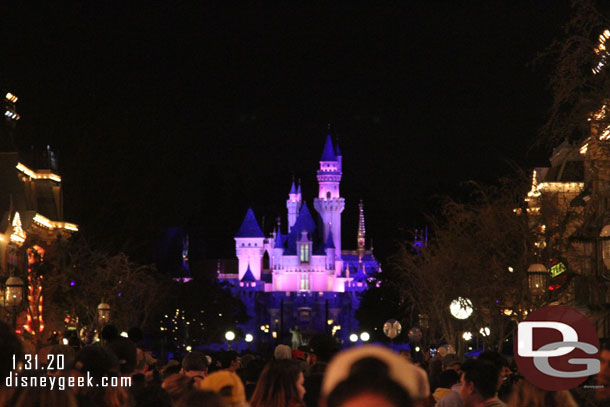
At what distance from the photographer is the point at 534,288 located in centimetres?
2223

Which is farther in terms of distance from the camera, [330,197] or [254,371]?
[330,197]

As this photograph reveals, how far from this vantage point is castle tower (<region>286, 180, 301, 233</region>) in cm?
19175

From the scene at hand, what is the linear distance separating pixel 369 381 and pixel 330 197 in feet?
597

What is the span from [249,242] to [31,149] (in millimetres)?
123467

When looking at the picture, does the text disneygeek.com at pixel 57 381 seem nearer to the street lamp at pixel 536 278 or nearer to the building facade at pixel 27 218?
the street lamp at pixel 536 278

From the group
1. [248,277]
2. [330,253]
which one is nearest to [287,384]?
[248,277]

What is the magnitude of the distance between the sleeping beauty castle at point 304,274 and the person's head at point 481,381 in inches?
6217

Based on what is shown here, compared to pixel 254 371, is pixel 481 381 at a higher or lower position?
higher

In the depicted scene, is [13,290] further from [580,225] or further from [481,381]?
[481,381]

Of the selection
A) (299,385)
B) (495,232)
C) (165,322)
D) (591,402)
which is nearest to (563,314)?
(299,385)

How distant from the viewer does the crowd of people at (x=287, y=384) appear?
4055 mm

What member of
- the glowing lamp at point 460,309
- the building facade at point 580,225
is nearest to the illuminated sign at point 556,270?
the building facade at point 580,225

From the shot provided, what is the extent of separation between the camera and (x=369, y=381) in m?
4.02

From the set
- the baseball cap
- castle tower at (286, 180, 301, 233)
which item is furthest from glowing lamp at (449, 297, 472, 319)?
castle tower at (286, 180, 301, 233)
